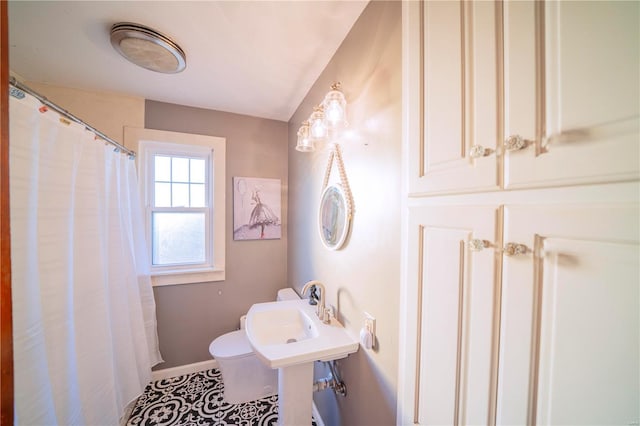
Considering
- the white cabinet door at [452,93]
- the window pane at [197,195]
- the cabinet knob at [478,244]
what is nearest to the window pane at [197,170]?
the window pane at [197,195]

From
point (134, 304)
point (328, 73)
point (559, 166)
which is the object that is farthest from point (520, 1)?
point (134, 304)

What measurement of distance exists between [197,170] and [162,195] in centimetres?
38

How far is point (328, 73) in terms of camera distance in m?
1.38

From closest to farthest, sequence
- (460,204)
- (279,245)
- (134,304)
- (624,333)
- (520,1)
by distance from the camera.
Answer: (624,333), (520,1), (460,204), (134,304), (279,245)

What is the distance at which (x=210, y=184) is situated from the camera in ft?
6.86

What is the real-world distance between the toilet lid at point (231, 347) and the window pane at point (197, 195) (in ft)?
4.03

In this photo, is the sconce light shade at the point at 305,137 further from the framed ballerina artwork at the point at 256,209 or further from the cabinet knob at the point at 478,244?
the cabinet knob at the point at 478,244

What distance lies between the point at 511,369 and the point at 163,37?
1960 millimetres

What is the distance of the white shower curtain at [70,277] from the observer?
869 millimetres

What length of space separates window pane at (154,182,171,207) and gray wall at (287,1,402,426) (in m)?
1.58

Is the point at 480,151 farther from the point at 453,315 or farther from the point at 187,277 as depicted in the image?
the point at 187,277

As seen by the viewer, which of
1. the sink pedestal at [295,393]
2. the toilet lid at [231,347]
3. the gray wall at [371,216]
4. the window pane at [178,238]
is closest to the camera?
the gray wall at [371,216]

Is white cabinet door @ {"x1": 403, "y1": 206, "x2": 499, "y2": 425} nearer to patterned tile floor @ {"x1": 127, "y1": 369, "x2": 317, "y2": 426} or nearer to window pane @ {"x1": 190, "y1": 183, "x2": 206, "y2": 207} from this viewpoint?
patterned tile floor @ {"x1": 127, "y1": 369, "x2": 317, "y2": 426}

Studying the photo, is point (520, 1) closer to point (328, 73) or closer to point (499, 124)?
point (499, 124)
